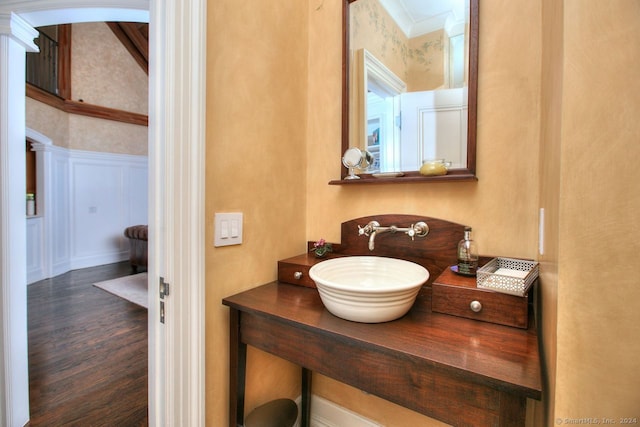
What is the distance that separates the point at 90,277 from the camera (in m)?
3.89

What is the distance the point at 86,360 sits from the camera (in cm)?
197

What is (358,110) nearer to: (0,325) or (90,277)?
(0,325)

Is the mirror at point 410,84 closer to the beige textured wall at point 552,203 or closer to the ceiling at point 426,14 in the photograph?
the ceiling at point 426,14

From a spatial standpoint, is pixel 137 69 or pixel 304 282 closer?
pixel 304 282

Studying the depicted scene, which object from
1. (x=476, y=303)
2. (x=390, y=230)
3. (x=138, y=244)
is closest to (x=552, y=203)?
(x=476, y=303)

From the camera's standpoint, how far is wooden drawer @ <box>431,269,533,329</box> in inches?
29.6

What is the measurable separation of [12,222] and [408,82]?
6.42ft

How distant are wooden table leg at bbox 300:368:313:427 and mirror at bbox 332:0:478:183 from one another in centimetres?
104

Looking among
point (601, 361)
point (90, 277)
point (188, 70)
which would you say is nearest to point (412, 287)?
point (601, 361)

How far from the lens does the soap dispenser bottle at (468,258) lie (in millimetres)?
928

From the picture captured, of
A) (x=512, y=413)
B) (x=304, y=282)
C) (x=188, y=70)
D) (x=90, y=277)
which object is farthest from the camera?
(x=90, y=277)

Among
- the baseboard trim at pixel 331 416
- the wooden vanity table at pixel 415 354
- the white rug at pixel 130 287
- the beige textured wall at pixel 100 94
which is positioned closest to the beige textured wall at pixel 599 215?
the wooden vanity table at pixel 415 354

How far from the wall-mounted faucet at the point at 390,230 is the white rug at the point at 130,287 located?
2.86 metres

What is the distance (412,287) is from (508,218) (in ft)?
1.66
